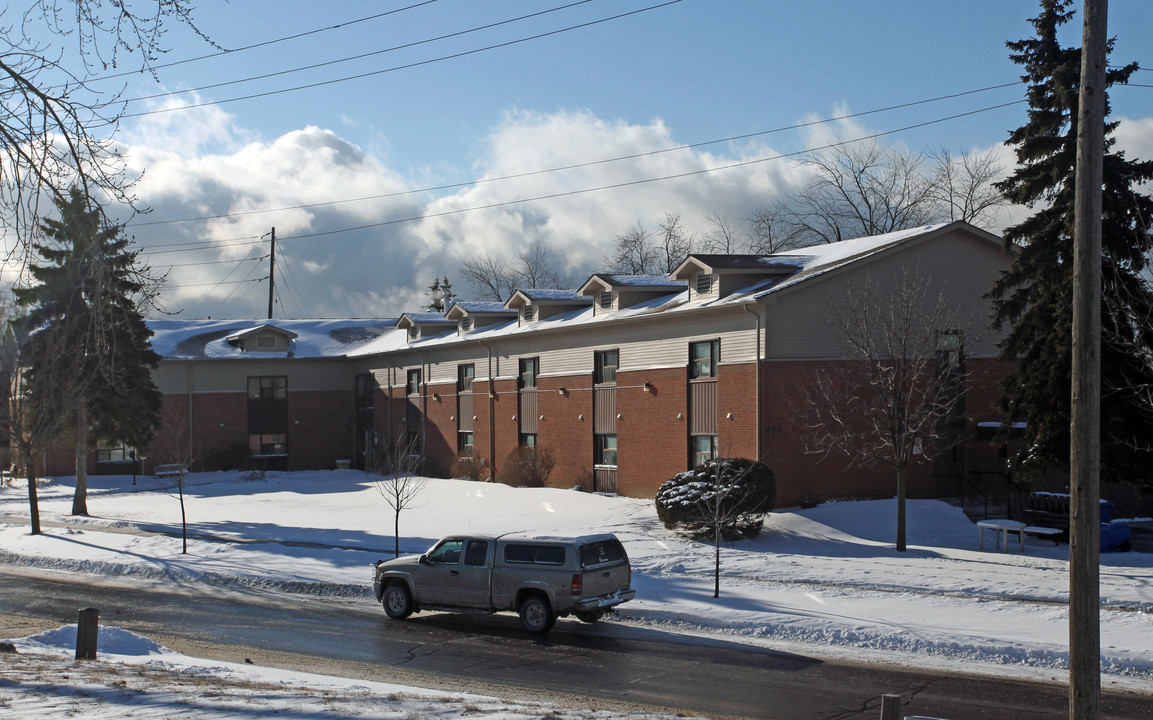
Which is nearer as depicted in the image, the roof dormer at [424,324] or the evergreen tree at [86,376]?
the evergreen tree at [86,376]

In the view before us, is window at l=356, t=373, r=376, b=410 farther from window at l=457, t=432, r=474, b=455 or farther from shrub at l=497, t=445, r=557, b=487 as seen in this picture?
shrub at l=497, t=445, r=557, b=487

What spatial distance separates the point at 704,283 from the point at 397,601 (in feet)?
57.3

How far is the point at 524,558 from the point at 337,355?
44.1 meters

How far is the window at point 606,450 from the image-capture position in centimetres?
3653

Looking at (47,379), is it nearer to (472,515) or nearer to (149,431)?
Result: (149,431)

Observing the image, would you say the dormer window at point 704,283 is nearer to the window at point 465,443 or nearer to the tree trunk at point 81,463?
the window at point 465,443

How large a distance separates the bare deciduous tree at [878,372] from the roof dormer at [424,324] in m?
28.2

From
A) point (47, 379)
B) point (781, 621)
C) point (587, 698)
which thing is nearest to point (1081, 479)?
point (587, 698)

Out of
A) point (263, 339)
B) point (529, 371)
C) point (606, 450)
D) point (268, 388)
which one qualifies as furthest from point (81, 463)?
point (263, 339)

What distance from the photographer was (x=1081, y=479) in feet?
29.2

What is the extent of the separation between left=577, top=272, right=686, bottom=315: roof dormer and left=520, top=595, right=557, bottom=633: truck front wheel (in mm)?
20429

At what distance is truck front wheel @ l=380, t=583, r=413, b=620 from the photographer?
18469 mm

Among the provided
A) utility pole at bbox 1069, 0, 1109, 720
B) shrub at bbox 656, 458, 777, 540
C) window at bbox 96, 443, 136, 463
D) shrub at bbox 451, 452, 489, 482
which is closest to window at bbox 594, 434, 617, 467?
shrub at bbox 451, 452, 489, 482

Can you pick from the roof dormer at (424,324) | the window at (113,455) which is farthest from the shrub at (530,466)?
the window at (113,455)
